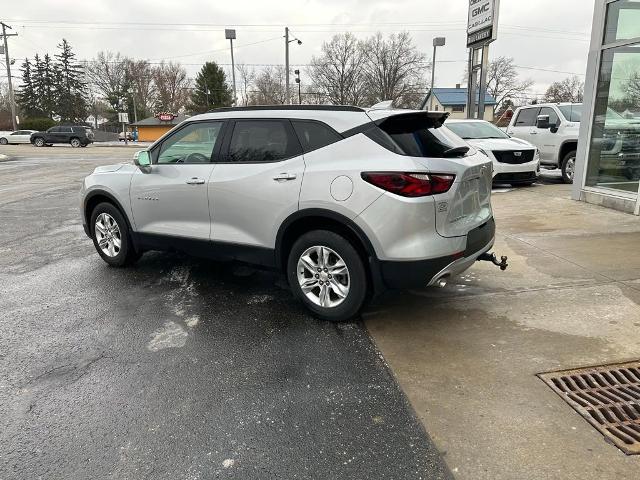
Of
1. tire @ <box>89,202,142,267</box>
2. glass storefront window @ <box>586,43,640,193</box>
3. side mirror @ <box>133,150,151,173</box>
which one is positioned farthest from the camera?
glass storefront window @ <box>586,43,640,193</box>

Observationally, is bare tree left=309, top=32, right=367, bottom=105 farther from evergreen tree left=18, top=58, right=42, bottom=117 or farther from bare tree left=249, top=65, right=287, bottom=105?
evergreen tree left=18, top=58, right=42, bottom=117

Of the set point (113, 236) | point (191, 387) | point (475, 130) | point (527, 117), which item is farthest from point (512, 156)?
point (191, 387)

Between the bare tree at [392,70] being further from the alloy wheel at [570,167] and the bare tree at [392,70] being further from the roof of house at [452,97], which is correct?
the alloy wheel at [570,167]

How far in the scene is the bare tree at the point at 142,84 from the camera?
77900 millimetres

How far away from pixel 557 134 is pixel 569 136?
1.22 feet

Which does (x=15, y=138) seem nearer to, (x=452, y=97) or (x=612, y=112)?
(x=612, y=112)

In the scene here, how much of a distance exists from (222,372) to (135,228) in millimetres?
2690

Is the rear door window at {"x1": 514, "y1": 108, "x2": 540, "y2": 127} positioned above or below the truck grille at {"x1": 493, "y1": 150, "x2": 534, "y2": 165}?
above

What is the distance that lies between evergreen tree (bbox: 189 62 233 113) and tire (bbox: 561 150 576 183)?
6758 centimetres

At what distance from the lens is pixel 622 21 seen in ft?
27.1

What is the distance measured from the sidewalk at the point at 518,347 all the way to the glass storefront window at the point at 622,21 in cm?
400

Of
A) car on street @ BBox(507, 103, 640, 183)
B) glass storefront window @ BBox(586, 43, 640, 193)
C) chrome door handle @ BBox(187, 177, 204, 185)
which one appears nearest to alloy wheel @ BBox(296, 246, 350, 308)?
chrome door handle @ BBox(187, 177, 204, 185)

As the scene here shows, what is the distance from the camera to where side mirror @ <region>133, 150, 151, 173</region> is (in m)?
5.05

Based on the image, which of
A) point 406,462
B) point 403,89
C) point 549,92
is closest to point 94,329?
point 406,462
